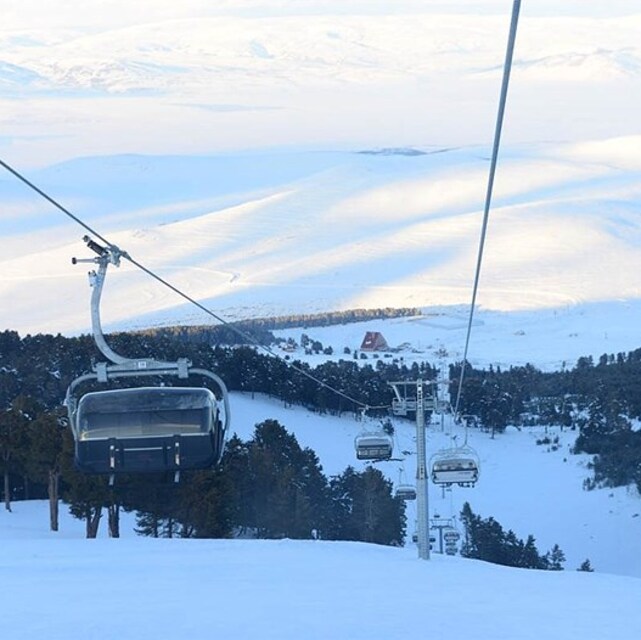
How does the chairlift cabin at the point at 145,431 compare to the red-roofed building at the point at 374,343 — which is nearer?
the chairlift cabin at the point at 145,431

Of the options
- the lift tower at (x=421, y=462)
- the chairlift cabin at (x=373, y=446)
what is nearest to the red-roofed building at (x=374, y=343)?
the chairlift cabin at (x=373, y=446)

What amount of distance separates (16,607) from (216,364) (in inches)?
1154

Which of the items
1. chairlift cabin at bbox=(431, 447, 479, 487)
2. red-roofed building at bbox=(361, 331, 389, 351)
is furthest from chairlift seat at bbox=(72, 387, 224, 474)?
red-roofed building at bbox=(361, 331, 389, 351)

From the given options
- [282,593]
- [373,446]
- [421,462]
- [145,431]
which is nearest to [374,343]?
[373,446]

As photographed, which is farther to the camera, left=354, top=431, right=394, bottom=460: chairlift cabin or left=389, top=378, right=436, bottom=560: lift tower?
left=354, top=431, right=394, bottom=460: chairlift cabin

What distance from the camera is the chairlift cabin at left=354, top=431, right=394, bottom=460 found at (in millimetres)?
18750

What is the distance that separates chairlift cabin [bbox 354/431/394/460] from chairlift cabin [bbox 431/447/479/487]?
4.42 feet

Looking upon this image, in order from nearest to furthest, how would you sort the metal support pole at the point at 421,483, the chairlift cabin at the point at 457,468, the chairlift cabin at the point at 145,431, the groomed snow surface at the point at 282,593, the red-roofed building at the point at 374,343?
the chairlift cabin at the point at 145,431, the groomed snow surface at the point at 282,593, the metal support pole at the point at 421,483, the chairlift cabin at the point at 457,468, the red-roofed building at the point at 374,343

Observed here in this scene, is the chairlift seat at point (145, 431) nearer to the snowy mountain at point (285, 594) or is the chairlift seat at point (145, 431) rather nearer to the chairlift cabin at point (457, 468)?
the snowy mountain at point (285, 594)

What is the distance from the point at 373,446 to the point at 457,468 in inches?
67.6

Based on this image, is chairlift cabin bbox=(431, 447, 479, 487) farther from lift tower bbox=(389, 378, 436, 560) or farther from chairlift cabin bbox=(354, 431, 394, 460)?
chairlift cabin bbox=(354, 431, 394, 460)

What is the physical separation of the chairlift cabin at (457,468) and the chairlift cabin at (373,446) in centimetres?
135

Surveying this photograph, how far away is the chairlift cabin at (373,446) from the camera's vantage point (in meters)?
18.8

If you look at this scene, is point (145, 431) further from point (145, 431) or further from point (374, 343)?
point (374, 343)
